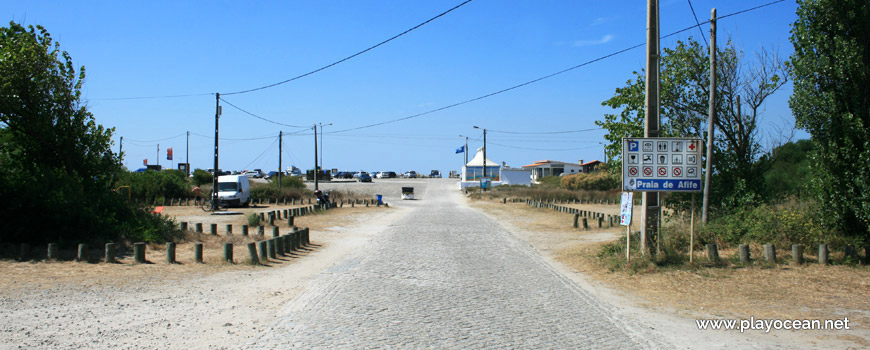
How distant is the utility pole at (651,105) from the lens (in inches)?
489

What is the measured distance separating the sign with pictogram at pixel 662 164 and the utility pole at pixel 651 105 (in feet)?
1.69

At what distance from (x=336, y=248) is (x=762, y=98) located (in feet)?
42.8

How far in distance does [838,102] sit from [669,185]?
3.88m

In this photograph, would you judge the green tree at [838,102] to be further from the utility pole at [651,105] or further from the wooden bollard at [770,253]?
the utility pole at [651,105]

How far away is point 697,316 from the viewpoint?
8.07 meters

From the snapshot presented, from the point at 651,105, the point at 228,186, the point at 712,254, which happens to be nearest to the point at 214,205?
the point at 228,186

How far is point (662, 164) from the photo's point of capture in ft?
39.4

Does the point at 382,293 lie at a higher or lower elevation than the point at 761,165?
lower

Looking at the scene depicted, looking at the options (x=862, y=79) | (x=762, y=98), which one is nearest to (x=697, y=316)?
(x=862, y=79)

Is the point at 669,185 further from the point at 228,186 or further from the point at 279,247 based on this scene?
the point at 228,186

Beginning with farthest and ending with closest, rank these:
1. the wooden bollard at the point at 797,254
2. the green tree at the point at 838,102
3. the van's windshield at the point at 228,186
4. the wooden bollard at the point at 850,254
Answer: the van's windshield at the point at 228,186, the green tree at the point at 838,102, the wooden bollard at the point at 797,254, the wooden bollard at the point at 850,254

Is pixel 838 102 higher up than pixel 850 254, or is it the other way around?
pixel 838 102

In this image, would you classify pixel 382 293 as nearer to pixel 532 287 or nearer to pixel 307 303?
pixel 307 303

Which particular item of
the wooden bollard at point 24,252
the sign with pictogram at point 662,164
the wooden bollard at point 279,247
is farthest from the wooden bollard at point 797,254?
the wooden bollard at point 24,252
